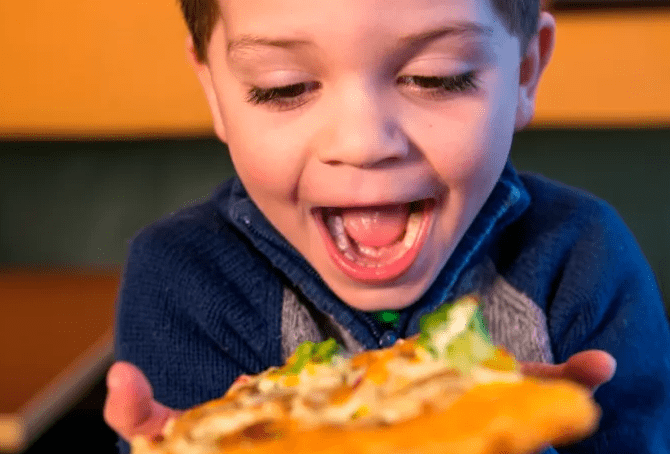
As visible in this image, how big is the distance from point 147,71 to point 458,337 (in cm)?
130

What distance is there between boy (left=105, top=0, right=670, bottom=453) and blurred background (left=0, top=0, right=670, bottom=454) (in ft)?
2.03

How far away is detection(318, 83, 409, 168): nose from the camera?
55cm

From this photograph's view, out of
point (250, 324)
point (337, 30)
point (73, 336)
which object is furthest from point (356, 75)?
point (73, 336)

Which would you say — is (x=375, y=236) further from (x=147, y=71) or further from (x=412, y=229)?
(x=147, y=71)

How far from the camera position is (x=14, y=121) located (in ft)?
5.30

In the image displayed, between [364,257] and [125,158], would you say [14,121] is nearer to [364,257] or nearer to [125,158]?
[125,158]

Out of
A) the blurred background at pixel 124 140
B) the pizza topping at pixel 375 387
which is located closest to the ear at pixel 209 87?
the pizza topping at pixel 375 387

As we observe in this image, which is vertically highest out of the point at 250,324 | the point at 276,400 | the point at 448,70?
the point at 448,70

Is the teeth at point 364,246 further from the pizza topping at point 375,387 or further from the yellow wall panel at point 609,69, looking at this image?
the yellow wall panel at point 609,69

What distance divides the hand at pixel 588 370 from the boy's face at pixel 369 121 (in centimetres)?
18

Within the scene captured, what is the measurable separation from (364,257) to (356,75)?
205 mm

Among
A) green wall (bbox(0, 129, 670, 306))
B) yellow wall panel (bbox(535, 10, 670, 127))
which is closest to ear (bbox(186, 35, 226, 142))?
green wall (bbox(0, 129, 670, 306))

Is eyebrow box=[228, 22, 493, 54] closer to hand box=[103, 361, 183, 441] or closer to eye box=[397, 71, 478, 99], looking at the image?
eye box=[397, 71, 478, 99]

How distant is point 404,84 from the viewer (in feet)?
1.93
